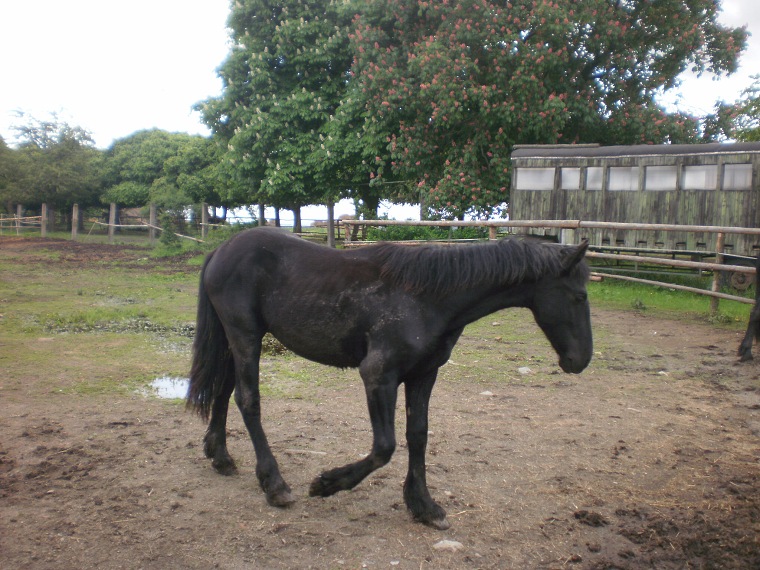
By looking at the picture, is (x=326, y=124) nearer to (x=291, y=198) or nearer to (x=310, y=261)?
(x=291, y=198)

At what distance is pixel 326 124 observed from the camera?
67.6 ft

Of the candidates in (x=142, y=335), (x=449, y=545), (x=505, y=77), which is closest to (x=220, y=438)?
(x=449, y=545)

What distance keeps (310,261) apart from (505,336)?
19.0 ft

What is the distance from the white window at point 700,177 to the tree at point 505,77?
10.6 feet

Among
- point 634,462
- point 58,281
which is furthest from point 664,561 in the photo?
point 58,281

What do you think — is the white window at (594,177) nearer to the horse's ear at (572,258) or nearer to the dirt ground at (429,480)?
the dirt ground at (429,480)

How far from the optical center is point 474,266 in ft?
11.7

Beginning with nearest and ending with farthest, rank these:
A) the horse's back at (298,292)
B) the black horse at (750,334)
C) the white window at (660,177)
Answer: the horse's back at (298,292), the black horse at (750,334), the white window at (660,177)

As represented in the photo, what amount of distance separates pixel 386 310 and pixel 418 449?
0.84 m

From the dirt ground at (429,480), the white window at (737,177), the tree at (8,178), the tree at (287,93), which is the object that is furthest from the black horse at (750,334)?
the tree at (8,178)

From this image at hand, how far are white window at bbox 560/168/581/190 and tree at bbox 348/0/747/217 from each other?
55.9 inches

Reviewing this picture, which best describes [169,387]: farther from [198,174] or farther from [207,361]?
[198,174]

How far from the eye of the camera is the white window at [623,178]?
1549 cm

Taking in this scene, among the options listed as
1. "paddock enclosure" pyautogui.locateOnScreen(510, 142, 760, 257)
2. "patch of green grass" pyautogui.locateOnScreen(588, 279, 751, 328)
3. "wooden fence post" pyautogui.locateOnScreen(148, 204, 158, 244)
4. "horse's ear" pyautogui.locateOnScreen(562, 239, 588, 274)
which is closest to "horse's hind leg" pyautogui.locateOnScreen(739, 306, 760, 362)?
"patch of green grass" pyautogui.locateOnScreen(588, 279, 751, 328)
